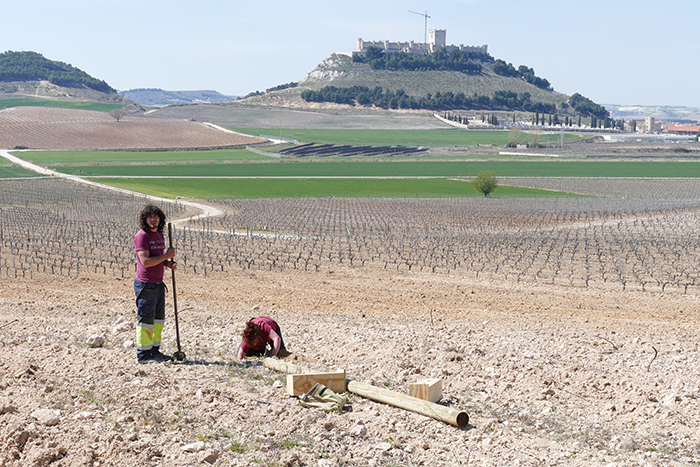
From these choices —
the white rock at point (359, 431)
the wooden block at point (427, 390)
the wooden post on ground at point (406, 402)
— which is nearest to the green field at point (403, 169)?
the wooden post on ground at point (406, 402)

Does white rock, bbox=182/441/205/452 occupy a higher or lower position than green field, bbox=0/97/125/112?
lower

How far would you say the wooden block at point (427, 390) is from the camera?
8.02m

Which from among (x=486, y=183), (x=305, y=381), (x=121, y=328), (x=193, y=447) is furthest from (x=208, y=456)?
(x=486, y=183)

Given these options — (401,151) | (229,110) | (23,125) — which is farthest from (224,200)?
(229,110)

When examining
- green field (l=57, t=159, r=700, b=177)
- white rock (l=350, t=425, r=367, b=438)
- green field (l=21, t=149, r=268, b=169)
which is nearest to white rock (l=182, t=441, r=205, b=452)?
white rock (l=350, t=425, r=367, b=438)

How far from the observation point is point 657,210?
1860 inches

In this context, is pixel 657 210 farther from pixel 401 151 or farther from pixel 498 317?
pixel 401 151

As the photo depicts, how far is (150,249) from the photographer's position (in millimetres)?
9383

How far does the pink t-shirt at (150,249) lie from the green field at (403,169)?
242 feet

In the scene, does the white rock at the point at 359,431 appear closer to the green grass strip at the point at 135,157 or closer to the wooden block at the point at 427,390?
the wooden block at the point at 427,390

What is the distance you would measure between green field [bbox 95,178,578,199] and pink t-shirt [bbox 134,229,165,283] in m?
49.7

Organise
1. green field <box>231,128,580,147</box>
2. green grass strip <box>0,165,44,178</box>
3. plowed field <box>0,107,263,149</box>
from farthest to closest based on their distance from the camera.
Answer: green field <box>231,128,580,147</box> < plowed field <box>0,107,263,149</box> < green grass strip <box>0,165,44,178</box>

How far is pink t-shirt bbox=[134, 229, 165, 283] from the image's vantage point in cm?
935

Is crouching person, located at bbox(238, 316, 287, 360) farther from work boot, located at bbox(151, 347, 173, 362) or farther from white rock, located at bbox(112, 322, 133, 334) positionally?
white rock, located at bbox(112, 322, 133, 334)
